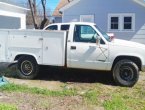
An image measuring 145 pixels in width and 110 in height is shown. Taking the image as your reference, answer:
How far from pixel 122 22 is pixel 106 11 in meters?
1.46

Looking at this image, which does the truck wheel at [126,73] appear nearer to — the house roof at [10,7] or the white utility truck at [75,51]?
the white utility truck at [75,51]

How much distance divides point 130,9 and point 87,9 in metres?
3.11

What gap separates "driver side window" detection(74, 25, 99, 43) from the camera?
1035 cm

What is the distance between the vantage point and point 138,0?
2297cm

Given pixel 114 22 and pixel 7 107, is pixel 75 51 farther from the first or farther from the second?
pixel 114 22

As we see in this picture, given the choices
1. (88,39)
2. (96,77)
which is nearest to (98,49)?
(88,39)

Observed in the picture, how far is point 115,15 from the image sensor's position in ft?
76.3

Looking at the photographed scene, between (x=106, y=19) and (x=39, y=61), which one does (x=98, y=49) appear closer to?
(x=39, y=61)

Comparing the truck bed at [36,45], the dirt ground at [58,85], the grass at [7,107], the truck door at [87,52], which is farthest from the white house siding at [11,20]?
the grass at [7,107]

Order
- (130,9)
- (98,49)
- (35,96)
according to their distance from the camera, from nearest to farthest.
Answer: (35,96) → (98,49) → (130,9)

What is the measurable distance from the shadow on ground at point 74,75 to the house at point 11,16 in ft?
22.8

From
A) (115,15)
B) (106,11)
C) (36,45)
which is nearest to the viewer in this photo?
(36,45)

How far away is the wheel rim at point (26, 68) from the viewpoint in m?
11.0

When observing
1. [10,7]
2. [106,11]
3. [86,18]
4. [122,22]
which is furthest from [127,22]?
[10,7]
